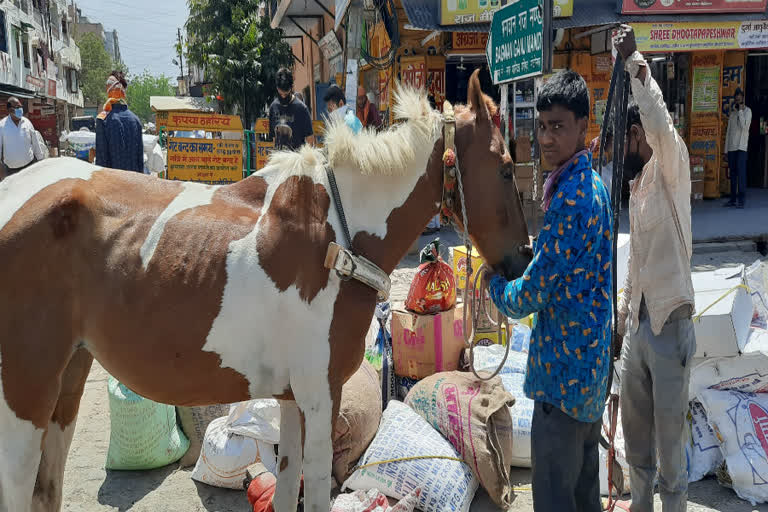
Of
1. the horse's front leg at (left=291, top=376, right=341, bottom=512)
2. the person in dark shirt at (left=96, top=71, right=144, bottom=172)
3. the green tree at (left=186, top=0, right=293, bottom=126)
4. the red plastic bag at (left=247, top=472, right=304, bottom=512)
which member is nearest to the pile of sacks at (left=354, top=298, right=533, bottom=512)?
the red plastic bag at (left=247, top=472, right=304, bottom=512)

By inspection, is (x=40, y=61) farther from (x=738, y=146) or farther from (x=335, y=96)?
(x=738, y=146)

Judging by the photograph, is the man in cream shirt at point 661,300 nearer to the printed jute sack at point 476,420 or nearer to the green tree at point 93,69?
the printed jute sack at point 476,420

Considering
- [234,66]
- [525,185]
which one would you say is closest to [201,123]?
[525,185]

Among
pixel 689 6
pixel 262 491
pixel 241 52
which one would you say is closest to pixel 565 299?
pixel 262 491

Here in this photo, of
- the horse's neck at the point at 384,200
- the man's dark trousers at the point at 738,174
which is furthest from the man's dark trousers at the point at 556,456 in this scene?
the man's dark trousers at the point at 738,174

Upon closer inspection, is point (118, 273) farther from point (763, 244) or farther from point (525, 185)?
point (763, 244)

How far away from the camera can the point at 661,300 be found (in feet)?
8.24

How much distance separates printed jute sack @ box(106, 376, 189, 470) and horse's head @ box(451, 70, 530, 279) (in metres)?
2.30

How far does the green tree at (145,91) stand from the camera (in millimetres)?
85438

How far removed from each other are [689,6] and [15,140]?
433 inches

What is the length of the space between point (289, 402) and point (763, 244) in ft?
27.3

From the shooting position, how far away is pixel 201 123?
976cm

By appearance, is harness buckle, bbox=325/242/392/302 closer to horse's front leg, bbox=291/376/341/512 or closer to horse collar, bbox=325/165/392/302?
horse collar, bbox=325/165/392/302

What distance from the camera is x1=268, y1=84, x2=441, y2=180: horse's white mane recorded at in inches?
88.5
